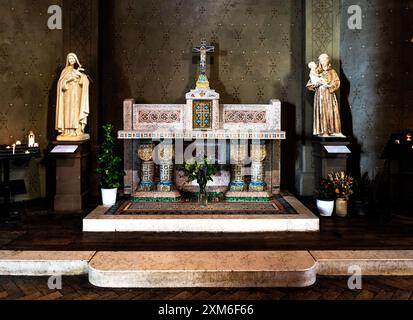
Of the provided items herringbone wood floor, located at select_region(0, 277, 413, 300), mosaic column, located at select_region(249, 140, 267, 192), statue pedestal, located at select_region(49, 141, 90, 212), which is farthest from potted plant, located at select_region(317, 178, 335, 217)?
statue pedestal, located at select_region(49, 141, 90, 212)

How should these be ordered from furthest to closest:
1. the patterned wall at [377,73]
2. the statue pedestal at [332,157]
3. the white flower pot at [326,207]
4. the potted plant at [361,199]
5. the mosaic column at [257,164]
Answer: the patterned wall at [377,73], the mosaic column at [257,164], the statue pedestal at [332,157], the potted plant at [361,199], the white flower pot at [326,207]

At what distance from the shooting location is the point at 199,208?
571 cm

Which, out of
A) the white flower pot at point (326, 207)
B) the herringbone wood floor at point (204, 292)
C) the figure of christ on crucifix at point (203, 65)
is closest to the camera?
the herringbone wood floor at point (204, 292)

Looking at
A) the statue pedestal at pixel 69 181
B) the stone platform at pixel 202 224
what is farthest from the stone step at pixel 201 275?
the statue pedestal at pixel 69 181

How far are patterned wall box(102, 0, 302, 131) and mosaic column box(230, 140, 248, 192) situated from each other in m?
1.24

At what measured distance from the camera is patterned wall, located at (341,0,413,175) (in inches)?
266

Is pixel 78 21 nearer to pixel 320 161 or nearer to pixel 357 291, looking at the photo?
pixel 320 161

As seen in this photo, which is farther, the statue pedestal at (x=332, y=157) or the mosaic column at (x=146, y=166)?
the mosaic column at (x=146, y=166)

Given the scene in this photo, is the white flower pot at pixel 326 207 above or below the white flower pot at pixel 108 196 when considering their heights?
below

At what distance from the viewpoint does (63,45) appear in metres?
6.71

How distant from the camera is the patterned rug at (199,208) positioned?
546cm

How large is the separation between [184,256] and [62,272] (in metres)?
1.22

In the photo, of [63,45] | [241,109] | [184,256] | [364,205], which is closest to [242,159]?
[241,109]

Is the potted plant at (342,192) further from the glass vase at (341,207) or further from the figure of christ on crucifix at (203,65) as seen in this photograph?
the figure of christ on crucifix at (203,65)
